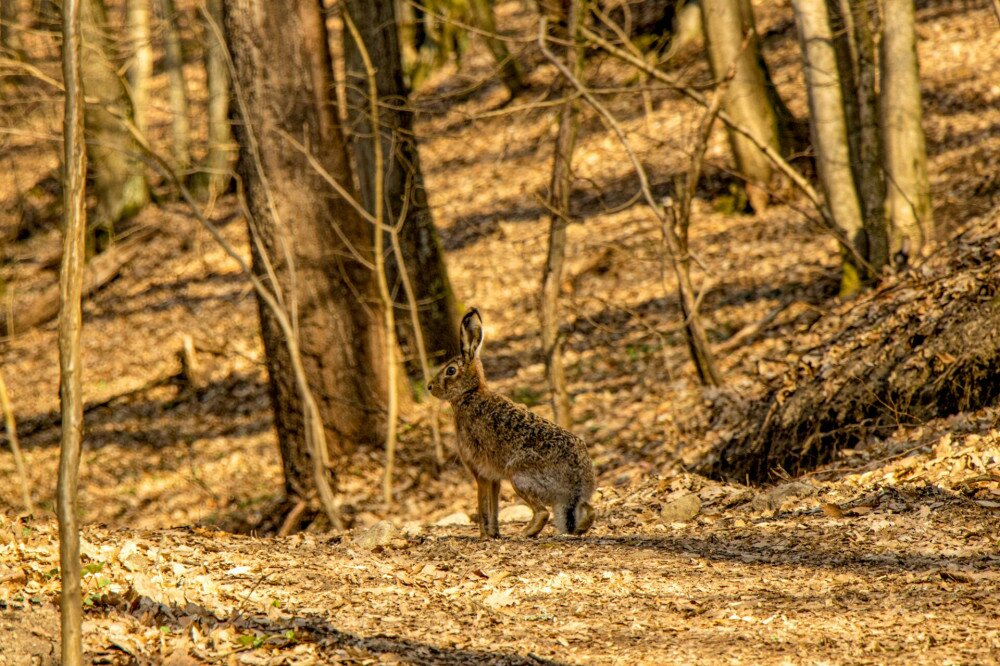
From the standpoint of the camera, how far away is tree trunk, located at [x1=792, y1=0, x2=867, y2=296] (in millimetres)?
12586

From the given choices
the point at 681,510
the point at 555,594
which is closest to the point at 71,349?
the point at 555,594

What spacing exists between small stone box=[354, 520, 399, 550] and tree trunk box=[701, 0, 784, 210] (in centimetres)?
1020

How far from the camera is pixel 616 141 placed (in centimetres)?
2117

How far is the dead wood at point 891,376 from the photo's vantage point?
891 centimetres

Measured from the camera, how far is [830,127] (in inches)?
505

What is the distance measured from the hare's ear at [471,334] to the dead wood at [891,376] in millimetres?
3204

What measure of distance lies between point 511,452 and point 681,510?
66.4 inches

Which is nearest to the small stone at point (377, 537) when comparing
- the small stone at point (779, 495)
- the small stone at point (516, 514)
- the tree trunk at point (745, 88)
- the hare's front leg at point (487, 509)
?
the hare's front leg at point (487, 509)

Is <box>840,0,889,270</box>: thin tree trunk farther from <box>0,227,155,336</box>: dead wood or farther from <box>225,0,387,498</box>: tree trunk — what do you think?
<box>0,227,155,336</box>: dead wood

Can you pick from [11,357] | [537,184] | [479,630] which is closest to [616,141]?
[537,184]

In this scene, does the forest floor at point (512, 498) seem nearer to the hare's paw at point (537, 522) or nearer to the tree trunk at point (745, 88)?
the hare's paw at point (537, 522)

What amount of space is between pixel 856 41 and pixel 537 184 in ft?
26.7

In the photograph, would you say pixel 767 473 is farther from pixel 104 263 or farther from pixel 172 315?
pixel 104 263

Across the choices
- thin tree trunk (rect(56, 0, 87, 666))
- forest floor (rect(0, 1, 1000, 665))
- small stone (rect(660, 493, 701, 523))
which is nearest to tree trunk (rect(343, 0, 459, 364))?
forest floor (rect(0, 1, 1000, 665))
